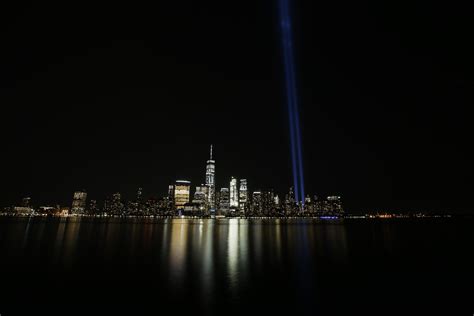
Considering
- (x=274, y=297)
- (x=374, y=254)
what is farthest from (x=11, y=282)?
(x=374, y=254)

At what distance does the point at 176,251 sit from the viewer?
2836cm

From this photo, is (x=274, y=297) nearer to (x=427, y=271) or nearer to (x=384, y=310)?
(x=384, y=310)

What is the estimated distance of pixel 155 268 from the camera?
66.4 feet

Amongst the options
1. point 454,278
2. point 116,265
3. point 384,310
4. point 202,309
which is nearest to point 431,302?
point 384,310

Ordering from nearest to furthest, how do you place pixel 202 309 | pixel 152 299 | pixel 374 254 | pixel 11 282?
pixel 202 309 → pixel 152 299 → pixel 11 282 → pixel 374 254

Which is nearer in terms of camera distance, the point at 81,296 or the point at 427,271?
the point at 81,296

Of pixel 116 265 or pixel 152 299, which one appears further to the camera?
pixel 116 265

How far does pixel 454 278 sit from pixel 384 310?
8.96 meters

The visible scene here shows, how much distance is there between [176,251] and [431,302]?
20451 mm

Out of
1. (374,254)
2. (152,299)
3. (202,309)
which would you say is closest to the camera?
(202,309)

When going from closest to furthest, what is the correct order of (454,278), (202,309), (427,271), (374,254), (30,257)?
(202,309), (454,278), (427,271), (30,257), (374,254)

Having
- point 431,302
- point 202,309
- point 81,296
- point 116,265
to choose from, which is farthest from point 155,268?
point 431,302

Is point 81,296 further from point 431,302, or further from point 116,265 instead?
point 431,302

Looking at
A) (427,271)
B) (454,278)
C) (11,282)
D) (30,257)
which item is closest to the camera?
(11,282)
